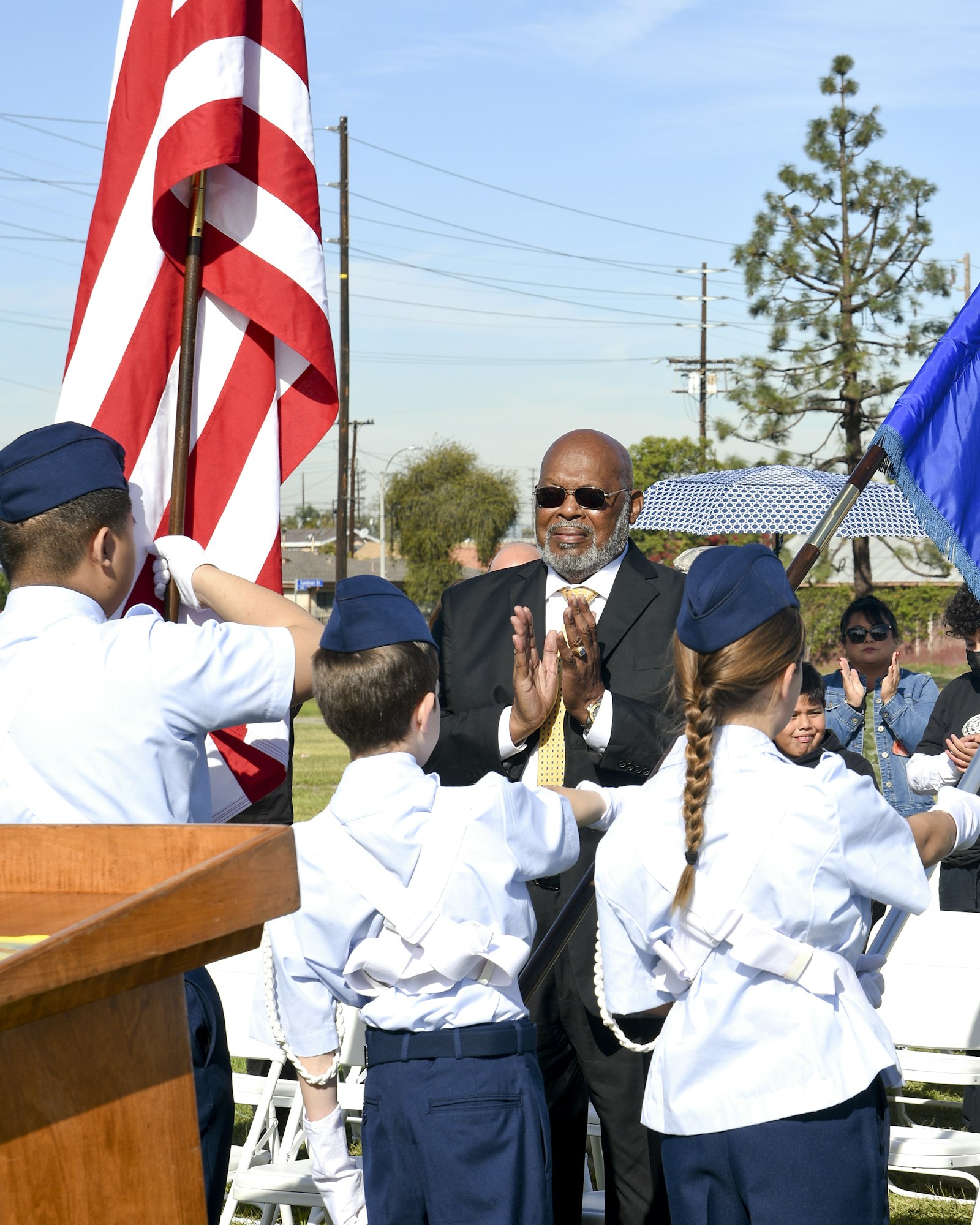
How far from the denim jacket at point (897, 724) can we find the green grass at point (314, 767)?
4.22 m

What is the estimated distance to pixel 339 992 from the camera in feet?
8.46

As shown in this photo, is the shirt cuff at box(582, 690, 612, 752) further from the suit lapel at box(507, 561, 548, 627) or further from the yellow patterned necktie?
the suit lapel at box(507, 561, 548, 627)

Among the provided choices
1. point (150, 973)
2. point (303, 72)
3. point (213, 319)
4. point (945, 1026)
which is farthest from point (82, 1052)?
point (945, 1026)

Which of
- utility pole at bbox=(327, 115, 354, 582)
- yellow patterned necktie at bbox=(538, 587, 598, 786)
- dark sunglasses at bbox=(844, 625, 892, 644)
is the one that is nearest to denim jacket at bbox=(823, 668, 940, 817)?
dark sunglasses at bbox=(844, 625, 892, 644)

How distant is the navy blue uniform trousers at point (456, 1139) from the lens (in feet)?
7.84

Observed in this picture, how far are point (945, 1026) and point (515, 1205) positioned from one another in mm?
2217

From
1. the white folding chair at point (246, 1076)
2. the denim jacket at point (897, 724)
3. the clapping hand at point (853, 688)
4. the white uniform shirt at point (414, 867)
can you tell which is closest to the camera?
the white uniform shirt at point (414, 867)

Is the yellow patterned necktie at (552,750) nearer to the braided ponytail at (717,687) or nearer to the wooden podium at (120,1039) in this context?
the braided ponytail at (717,687)

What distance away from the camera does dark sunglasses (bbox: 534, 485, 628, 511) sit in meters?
3.70

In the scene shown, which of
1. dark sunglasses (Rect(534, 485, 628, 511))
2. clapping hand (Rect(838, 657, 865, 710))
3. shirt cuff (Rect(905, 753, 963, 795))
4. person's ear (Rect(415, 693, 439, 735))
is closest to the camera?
person's ear (Rect(415, 693, 439, 735))

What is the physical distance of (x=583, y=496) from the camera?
12.1 feet

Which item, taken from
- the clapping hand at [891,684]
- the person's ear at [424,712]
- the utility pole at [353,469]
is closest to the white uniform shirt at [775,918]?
the person's ear at [424,712]

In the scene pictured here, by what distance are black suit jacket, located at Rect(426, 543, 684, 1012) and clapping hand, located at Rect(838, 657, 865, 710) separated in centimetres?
360

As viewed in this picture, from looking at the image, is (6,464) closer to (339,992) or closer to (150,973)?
(339,992)
